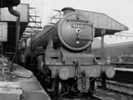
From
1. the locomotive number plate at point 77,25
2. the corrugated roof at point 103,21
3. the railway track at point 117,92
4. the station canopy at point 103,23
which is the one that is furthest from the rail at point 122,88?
the corrugated roof at point 103,21

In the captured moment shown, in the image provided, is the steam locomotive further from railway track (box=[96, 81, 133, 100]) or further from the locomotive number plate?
railway track (box=[96, 81, 133, 100])

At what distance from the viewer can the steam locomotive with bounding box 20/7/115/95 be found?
25.7ft

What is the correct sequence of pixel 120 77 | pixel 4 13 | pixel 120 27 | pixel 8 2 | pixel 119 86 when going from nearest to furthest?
pixel 8 2 < pixel 119 86 < pixel 120 77 < pixel 4 13 < pixel 120 27

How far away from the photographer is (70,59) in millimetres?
8344

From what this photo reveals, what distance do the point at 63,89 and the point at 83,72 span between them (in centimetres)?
100

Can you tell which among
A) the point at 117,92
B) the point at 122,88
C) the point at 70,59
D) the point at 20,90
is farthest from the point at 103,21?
the point at 20,90

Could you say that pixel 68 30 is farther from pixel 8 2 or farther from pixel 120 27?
pixel 120 27

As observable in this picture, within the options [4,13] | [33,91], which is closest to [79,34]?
[33,91]

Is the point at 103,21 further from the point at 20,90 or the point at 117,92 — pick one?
the point at 20,90

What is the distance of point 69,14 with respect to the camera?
880 cm

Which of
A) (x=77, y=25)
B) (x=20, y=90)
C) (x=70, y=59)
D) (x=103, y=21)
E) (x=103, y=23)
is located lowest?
(x=20, y=90)

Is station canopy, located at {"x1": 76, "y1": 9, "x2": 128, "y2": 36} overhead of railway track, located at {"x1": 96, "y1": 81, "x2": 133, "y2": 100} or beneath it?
overhead

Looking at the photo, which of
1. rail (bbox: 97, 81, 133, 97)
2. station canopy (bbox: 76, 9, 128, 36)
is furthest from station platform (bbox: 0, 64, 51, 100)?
station canopy (bbox: 76, 9, 128, 36)

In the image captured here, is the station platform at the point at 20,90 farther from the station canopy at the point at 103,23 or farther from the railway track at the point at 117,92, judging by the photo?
the station canopy at the point at 103,23
